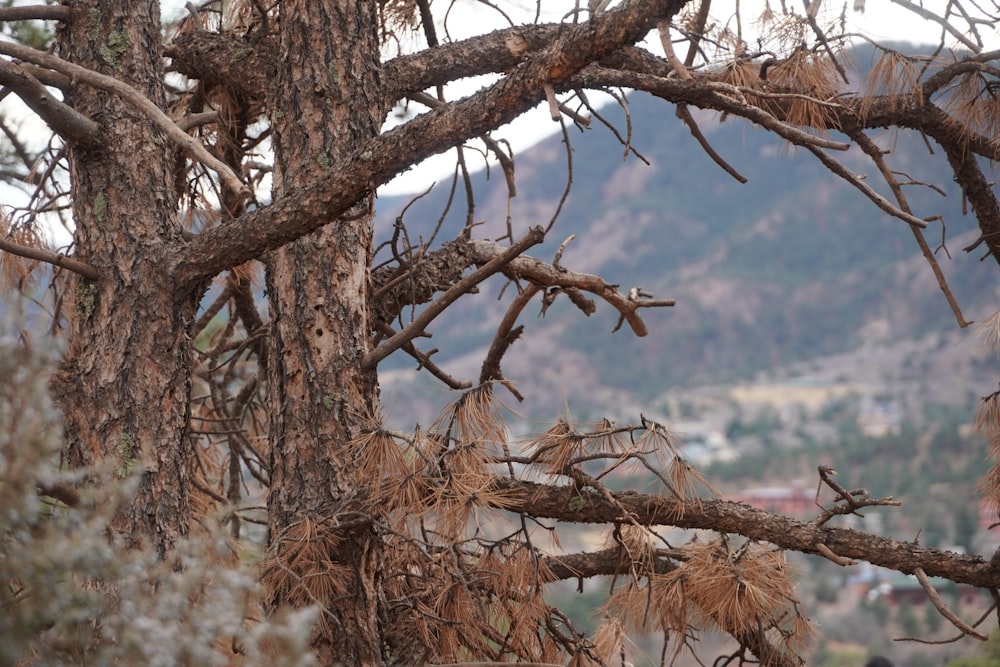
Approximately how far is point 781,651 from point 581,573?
0.45 m

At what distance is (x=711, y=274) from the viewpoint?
5609cm

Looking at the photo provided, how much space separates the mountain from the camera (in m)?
49.3

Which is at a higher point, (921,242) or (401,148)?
(401,148)

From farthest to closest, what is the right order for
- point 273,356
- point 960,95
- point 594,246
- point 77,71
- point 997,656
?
point 594,246 → point 997,656 → point 960,95 → point 273,356 → point 77,71

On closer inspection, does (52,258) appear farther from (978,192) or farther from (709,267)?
(709,267)

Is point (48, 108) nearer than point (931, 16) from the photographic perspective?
Yes

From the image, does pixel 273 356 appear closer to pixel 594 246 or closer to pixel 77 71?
pixel 77 71

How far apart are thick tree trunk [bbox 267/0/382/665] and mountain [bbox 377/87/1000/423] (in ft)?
140

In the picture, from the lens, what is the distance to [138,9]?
201cm

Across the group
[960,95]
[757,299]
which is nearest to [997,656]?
[960,95]

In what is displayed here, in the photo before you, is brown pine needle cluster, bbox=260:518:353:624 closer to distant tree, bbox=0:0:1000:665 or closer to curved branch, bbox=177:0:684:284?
distant tree, bbox=0:0:1000:665

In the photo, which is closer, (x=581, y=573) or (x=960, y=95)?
(x=581, y=573)

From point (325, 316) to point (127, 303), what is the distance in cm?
37

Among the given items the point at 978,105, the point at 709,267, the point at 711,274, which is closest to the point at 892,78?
the point at 978,105
